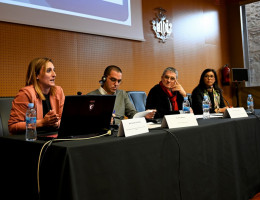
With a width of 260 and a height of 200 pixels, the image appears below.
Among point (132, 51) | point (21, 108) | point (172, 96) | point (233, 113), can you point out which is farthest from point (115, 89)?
point (132, 51)

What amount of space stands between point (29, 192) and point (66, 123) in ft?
1.11

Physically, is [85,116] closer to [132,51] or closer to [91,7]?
[91,7]

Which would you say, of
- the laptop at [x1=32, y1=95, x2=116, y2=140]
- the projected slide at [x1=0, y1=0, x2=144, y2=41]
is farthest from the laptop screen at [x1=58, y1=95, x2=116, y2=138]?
the projected slide at [x1=0, y1=0, x2=144, y2=41]

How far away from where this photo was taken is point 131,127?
4.54 feet

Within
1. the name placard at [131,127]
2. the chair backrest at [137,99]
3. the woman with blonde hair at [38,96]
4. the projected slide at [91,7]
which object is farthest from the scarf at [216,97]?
the name placard at [131,127]

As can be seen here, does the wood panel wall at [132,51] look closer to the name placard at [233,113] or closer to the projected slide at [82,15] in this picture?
the projected slide at [82,15]

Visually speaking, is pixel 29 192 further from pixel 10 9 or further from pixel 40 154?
pixel 10 9

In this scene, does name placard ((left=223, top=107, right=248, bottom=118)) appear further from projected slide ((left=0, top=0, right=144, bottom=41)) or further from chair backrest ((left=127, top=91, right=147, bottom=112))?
projected slide ((left=0, top=0, right=144, bottom=41))

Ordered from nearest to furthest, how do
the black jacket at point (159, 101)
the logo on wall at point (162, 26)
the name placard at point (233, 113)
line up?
the name placard at point (233, 113) < the black jacket at point (159, 101) < the logo on wall at point (162, 26)

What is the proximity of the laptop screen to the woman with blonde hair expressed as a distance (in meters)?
0.46

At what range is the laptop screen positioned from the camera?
1.26 m

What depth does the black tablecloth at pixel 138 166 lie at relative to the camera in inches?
42.7

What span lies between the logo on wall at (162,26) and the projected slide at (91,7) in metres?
0.73

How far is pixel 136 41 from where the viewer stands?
4.39 m
